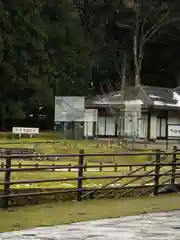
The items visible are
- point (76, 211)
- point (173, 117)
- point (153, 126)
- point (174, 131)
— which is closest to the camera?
point (76, 211)

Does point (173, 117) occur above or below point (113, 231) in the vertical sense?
above

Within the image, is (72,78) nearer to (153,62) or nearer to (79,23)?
(79,23)

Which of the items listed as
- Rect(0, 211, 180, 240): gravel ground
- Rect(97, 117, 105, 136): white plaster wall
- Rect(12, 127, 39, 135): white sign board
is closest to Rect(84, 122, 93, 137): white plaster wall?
Rect(97, 117, 105, 136): white plaster wall

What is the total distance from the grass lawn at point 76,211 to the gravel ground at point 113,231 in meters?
0.45

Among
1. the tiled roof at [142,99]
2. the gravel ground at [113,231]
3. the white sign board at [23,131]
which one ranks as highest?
→ the tiled roof at [142,99]

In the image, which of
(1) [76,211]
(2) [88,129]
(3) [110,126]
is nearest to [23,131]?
(2) [88,129]

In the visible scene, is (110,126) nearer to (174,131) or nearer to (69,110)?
(174,131)

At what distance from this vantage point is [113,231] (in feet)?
28.6

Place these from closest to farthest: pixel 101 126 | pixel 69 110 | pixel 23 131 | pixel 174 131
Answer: pixel 69 110
pixel 23 131
pixel 174 131
pixel 101 126

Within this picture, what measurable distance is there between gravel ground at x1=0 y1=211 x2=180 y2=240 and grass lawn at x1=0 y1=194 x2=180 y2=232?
0.45 meters

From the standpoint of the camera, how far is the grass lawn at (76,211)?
940 centimetres

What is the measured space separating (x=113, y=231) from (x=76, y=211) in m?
2.19

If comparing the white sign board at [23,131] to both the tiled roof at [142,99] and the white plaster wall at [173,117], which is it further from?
the white plaster wall at [173,117]

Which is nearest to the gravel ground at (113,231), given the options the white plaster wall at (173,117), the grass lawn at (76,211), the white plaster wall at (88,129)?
the grass lawn at (76,211)
